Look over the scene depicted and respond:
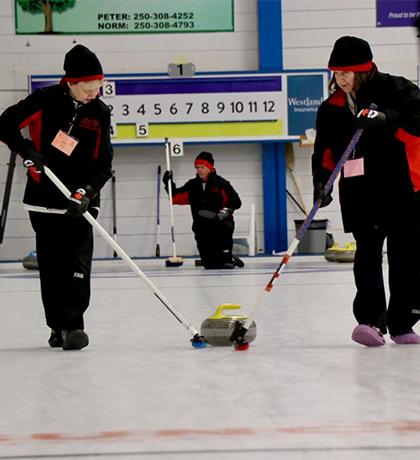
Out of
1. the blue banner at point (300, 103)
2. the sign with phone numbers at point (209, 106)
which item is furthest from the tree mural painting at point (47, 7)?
the blue banner at point (300, 103)

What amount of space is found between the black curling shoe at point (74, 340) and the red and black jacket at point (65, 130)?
19.2 inches

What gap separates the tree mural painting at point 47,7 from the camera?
11875mm

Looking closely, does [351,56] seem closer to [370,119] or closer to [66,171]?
[370,119]

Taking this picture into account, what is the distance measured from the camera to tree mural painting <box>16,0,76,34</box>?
39.0 ft

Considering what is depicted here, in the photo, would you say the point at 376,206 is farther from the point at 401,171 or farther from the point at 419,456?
the point at 419,456

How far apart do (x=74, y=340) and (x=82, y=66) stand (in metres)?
1.05

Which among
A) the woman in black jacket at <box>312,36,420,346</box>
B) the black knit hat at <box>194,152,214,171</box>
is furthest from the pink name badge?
the black knit hat at <box>194,152,214,171</box>

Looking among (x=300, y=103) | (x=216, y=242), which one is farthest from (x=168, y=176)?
(x=300, y=103)

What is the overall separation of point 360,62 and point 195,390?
4.86 feet

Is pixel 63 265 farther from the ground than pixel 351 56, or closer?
closer

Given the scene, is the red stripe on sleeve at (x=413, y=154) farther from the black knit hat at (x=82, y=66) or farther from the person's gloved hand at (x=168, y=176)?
the person's gloved hand at (x=168, y=176)

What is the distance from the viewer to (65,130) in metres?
3.71

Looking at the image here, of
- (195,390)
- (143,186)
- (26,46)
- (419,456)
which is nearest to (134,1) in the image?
(26,46)

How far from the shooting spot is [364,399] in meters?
2.52
